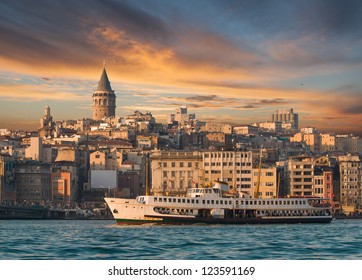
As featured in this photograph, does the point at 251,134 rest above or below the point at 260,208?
above

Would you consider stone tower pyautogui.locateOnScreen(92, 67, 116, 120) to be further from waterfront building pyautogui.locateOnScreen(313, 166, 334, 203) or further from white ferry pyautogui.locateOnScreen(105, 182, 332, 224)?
white ferry pyautogui.locateOnScreen(105, 182, 332, 224)

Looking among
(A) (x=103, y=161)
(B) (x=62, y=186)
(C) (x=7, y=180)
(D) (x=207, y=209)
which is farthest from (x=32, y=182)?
(D) (x=207, y=209)

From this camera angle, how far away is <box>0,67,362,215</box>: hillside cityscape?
47281 millimetres

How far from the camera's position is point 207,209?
2919cm

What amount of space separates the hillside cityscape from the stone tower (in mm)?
87

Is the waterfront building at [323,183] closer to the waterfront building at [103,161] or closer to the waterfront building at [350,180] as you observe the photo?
the waterfront building at [350,180]

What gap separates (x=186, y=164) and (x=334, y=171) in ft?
28.6

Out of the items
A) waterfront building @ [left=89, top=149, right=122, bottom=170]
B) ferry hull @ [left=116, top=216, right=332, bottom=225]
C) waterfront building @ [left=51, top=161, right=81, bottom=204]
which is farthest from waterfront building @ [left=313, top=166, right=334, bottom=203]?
ferry hull @ [left=116, top=216, right=332, bottom=225]

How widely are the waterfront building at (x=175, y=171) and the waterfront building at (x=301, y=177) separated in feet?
14.7

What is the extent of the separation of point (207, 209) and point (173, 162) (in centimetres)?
1924

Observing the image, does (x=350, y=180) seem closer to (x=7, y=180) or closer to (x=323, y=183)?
(x=323, y=183)
